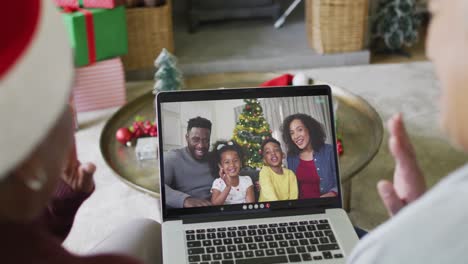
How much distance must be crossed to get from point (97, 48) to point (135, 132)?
0.98 metres

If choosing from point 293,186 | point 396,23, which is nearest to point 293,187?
point 293,186

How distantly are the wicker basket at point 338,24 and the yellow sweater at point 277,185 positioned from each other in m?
2.19

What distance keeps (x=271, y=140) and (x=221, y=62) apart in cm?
215

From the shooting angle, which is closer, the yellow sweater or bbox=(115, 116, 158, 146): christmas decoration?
the yellow sweater

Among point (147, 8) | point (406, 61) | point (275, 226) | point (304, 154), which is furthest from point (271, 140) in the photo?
point (406, 61)

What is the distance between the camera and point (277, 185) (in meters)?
1.30

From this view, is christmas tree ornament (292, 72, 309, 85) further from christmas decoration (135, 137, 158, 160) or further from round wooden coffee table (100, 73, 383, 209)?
christmas decoration (135, 137, 158, 160)

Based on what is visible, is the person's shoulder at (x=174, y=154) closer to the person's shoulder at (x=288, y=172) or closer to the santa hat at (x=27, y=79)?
the person's shoulder at (x=288, y=172)

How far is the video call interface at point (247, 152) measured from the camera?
4.22 ft

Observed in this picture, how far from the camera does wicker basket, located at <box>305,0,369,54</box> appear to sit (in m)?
3.30

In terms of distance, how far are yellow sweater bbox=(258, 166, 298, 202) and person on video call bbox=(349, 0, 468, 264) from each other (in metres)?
0.61

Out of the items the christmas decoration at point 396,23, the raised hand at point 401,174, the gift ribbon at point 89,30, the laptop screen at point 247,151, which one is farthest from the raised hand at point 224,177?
the christmas decoration at point 396,23

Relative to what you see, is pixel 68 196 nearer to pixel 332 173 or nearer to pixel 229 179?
pixel 229 179

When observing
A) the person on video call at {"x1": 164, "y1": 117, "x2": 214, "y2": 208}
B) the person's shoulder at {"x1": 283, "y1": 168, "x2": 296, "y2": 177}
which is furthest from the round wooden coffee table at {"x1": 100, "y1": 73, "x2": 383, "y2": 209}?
the person's shoulder at {"x1": 283, "y1": 168, "x2": 296, "y2": 177}
